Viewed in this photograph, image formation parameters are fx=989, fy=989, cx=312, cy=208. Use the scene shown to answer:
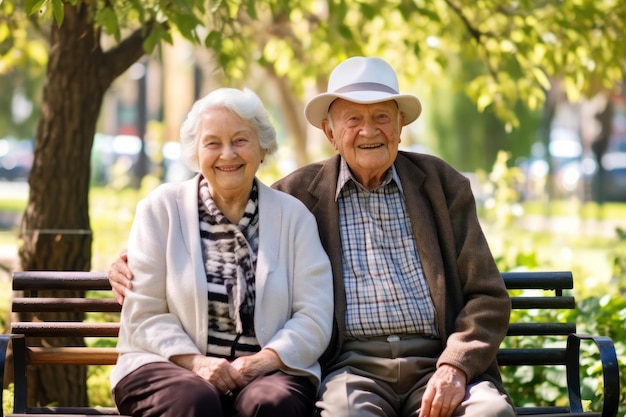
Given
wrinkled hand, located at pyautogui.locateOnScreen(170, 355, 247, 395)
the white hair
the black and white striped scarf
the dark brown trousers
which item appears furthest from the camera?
the white hair

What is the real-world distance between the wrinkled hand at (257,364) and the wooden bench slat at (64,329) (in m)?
0.70

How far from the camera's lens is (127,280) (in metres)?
3.60

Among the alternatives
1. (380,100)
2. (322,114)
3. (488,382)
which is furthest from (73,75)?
(488,382)

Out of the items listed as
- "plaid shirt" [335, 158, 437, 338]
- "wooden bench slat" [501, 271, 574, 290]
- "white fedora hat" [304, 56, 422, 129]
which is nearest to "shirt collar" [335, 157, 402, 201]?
"plaid shirt" [335, 158, 437, 338]

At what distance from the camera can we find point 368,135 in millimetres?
3799

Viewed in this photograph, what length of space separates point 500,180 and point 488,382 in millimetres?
4902

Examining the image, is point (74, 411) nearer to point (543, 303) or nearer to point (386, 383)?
point (386, 383)

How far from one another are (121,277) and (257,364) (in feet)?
2.03

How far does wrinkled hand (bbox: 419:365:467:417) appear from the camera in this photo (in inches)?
136

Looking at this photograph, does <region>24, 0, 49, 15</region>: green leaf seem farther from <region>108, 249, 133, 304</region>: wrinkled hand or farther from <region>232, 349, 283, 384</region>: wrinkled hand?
<region>232, 349, 283, 384</region>: wrinkled hand

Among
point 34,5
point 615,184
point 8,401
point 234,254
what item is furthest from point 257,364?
point 615,184

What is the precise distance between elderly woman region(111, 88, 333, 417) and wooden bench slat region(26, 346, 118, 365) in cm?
33

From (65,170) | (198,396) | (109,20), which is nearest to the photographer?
(198,396)

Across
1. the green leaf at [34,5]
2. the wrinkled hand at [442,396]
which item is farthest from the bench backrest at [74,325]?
the green leaf at [34,5]
